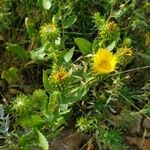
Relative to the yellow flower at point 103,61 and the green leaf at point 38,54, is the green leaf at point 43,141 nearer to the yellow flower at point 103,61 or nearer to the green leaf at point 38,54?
the yellow flower at point 103,61

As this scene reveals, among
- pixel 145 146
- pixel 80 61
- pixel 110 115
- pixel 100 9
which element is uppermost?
pixel 100 9

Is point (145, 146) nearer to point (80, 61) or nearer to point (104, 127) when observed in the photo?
point (104, 127)

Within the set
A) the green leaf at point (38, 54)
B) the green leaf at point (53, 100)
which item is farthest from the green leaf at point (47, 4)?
the green leaf at point (53, 100)

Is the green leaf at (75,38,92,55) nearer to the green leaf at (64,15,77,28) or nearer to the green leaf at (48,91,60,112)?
the green leaf at (64,15,77,28)

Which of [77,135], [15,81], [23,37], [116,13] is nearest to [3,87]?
[15,81]

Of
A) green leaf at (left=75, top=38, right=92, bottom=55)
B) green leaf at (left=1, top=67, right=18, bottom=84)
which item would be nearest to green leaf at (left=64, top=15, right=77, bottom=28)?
green leaf at (left=75, top=38, right=92, bottom=55)
